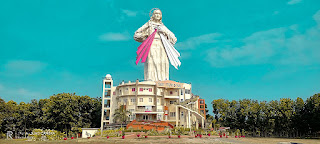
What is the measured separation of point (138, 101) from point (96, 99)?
14.2 m

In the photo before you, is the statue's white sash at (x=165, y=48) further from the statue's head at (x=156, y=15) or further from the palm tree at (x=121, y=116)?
the palm tree at (x=121, y=116)

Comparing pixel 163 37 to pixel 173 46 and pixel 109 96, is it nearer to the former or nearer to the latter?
pixel 173 46

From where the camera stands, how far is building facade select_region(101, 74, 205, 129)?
49719mm

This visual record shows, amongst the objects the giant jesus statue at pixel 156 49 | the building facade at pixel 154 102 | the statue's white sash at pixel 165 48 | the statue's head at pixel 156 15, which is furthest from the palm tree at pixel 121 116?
the statue's head at pixel 156 15

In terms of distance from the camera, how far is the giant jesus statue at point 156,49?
59031mm

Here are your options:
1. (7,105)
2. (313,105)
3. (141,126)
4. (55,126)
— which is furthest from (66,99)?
(313,105)

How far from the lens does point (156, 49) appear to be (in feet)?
198

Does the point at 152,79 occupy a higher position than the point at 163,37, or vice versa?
the point at 163,37

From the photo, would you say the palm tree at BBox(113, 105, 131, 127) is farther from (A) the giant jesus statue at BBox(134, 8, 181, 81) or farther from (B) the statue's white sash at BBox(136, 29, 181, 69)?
(B) the statue's white sash at BBox(136, 29, 181, 69)

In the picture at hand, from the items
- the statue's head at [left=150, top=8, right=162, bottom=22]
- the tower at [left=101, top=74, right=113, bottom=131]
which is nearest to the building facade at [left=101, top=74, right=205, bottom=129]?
the tower at [left=101, top=74, right=113, bottom=131]

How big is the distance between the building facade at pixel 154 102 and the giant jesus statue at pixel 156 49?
6.08m

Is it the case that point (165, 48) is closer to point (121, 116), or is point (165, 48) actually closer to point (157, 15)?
point (157, 15)

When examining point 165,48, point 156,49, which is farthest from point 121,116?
point 165,48

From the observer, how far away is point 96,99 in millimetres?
61688
